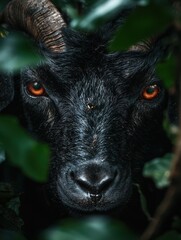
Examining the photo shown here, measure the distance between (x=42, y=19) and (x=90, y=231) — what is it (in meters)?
4.06

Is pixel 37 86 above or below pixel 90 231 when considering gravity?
below

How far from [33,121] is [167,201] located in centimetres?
424

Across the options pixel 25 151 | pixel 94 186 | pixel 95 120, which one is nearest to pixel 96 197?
pixel 94 186

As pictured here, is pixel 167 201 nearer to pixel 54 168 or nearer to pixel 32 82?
pixel 54 168

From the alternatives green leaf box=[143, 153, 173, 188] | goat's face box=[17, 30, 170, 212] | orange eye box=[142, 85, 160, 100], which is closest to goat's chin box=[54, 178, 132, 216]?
goat's face box=[17, 30, 170, 212]

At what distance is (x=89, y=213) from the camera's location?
4.64 meters

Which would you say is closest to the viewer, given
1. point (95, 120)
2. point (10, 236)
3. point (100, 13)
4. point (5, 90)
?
point (100, 13)

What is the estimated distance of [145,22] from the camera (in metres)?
1.77

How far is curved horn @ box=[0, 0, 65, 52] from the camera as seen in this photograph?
541 centimetres

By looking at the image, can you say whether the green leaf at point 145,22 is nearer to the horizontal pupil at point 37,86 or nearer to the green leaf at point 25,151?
the green leaf at point 25,151

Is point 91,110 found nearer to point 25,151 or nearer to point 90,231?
point 25,151


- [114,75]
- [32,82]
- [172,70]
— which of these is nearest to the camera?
[172,70]

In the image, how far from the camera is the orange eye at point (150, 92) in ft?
18.4

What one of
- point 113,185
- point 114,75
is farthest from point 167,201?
point 114,75
